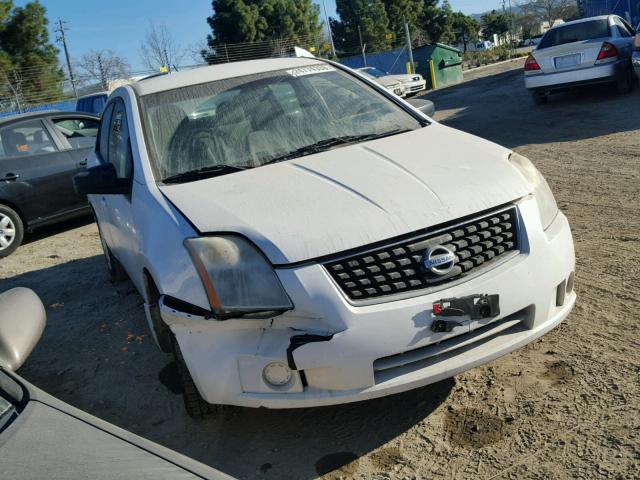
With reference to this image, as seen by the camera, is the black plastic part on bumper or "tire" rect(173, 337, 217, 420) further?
"tire" rect(173, 337, 217, 420)

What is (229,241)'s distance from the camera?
2.60m

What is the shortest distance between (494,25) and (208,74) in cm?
7449

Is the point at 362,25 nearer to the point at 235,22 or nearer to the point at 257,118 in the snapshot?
the point at 235,22

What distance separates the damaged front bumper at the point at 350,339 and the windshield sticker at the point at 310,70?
75.5 inches

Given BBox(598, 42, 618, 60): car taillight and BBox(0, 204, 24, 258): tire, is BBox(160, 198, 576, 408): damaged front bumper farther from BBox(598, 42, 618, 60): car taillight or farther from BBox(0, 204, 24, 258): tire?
BBox(598, 42, 618, 60): car taillight

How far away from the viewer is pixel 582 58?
11.0 metres

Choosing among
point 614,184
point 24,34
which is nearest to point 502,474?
point 614,184

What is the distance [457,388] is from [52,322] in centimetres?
339

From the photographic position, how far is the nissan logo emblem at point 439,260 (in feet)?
8.33

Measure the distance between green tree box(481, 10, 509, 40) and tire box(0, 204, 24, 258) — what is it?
7221 centimetres

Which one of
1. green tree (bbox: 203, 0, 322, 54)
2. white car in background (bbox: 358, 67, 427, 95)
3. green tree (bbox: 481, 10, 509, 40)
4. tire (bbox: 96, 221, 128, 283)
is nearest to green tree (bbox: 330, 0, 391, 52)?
green tree (bbox: 203, 0, 322, 54)

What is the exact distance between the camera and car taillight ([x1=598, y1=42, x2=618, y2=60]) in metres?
10.8

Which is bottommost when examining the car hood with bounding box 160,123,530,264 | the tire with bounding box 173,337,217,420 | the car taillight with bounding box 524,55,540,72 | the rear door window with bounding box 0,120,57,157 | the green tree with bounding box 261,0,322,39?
the tire with bounding box 173,337,217,420

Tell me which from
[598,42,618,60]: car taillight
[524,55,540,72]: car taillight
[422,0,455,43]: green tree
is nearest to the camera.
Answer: [598,42,618,60]: car taillight
